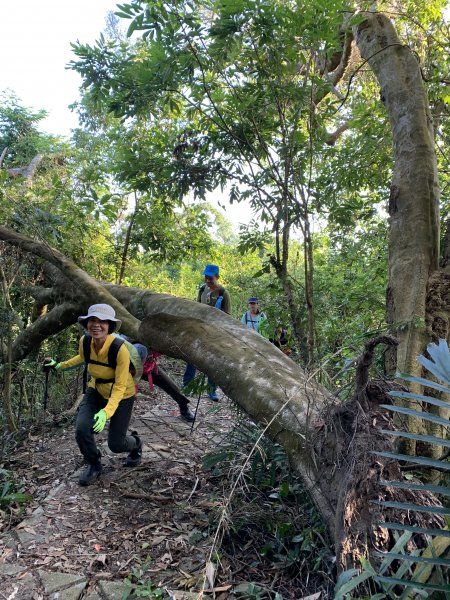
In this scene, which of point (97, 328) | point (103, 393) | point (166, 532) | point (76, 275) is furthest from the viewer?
point (76, 275)

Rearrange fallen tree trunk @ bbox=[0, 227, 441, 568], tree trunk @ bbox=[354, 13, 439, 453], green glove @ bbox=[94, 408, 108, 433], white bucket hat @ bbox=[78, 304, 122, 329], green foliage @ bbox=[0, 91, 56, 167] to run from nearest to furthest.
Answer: fallen tree trunk @ bbox=[0, 227, 441, 568] → tree trunk @ bbox=[354, 13, 439, 453] → green glove @ bbox=[94, 408, 108, 433] → white bucket hat @ bbox=[78, 304, 122, 329] → green foliage @ bbox=[0, 91, 56, 167]

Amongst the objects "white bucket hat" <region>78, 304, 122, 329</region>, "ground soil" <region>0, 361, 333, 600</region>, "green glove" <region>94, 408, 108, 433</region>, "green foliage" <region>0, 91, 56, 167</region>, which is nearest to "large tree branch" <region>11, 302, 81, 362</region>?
"white bucket hat" <region>78, 304, 122, 329</region>

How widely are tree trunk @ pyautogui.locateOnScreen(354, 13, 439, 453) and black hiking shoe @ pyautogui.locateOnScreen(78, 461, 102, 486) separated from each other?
8.83 ft

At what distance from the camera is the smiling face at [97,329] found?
378 cm

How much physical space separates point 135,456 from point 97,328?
141cm

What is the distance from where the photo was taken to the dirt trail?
268 centimetres

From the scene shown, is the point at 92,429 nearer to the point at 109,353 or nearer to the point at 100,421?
the point at 100,421

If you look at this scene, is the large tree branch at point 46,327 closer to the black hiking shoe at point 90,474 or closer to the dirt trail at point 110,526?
the dirt trail at point 110,526

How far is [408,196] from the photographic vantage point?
3.58m

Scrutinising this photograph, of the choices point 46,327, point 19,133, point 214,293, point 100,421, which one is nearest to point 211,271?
point 214,293

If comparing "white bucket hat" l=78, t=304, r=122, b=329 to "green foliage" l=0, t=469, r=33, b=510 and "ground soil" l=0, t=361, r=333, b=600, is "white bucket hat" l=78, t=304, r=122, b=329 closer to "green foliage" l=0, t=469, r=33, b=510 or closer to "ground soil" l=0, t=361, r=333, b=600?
"ground soil" l=0, t=361, r=333, b=600

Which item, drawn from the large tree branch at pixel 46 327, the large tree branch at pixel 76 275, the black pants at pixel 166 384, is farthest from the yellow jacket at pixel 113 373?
the black pants at pixel 166 384

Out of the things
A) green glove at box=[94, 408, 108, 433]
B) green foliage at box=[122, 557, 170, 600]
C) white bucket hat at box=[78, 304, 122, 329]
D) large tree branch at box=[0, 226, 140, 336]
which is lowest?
green foliage at box=[122, 557, 170, 600]

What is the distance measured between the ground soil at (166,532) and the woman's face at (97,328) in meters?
1.31
